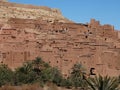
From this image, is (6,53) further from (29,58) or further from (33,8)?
(33,8)

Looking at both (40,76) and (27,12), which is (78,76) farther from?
(27,12)

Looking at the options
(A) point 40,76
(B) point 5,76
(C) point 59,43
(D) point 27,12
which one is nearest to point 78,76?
(C) point 59,43

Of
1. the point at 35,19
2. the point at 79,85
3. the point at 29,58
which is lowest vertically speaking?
the point at 79,85

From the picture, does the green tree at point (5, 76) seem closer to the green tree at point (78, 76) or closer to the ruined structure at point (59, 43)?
the ruined structure at point (59, 43)

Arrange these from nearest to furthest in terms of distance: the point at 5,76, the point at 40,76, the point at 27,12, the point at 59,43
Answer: the point at 5,76
the point at 40,76
the point at 59,43
the point at 27,12

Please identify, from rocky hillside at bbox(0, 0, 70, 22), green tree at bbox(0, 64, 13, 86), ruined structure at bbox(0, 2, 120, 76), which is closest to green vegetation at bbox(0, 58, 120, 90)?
green tree at bbox(0, 64, 13, 86)

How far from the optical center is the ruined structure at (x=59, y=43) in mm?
34531

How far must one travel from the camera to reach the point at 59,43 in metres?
36.6

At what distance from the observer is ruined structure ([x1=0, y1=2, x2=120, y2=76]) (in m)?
34.5

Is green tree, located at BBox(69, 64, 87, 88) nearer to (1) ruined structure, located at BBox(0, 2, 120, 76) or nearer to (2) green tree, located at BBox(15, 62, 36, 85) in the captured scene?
(1) ruined structure, located at BBox(0, 2, 120, 76)

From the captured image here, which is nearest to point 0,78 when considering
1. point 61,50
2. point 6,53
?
point 6,53

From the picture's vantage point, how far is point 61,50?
36281 millimetres

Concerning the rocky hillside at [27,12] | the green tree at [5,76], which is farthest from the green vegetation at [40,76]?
the rocky hillside at [27,12]

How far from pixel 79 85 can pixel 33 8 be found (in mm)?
13579
